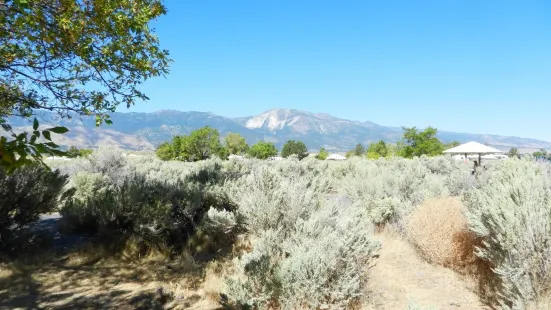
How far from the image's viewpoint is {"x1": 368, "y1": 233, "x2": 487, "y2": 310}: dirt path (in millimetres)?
4324

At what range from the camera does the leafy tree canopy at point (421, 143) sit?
2021 inches

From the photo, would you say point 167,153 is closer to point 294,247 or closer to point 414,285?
point 294,247

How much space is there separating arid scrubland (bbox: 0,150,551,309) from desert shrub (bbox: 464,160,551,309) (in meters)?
0.02

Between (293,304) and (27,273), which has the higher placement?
(293,304)

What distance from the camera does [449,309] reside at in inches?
165

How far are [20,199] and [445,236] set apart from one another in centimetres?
754

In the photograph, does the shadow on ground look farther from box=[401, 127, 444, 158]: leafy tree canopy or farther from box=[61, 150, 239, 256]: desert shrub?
box=[401, 127, 444, 158]: leafy tree canopy

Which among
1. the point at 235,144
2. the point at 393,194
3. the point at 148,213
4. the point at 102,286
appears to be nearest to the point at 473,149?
the point at 393,194

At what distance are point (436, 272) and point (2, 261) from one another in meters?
7.03

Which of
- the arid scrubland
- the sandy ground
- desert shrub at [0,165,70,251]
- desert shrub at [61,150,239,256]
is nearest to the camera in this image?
the arid scrubland

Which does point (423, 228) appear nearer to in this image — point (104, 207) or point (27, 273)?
point (104, 207)

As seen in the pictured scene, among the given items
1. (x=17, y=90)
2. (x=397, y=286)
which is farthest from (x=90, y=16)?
(x=397, y=286)

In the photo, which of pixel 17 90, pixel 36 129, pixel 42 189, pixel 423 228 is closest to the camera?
pixel 36 129

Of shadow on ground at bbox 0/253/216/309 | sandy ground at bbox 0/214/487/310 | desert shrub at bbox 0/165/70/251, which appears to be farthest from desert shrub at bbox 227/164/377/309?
desert shrub at bbox 0/165/70/251
